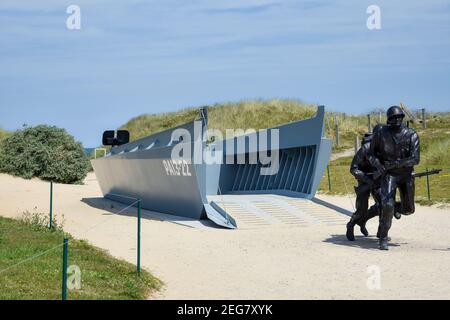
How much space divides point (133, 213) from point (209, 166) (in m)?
4.59

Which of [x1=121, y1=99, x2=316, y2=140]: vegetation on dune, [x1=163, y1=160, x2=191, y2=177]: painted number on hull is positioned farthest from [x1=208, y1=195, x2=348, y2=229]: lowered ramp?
[x1=121, y1=99, x2=316, y2=140]: vegetation on dune

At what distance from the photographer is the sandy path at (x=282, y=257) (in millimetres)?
10109

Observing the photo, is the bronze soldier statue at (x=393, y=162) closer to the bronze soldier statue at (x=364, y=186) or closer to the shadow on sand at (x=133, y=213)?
the bronze soldier statue at (x=364, y=186)

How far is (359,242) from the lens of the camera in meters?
15.4

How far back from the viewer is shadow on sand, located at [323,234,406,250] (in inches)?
584

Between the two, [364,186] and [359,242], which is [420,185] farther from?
[364,186]

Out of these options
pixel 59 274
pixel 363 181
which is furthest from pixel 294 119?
pixel 59 274

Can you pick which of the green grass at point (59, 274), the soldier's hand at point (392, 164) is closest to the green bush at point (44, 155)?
the green grass at point (59, 274)

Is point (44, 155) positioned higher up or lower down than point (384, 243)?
higher up

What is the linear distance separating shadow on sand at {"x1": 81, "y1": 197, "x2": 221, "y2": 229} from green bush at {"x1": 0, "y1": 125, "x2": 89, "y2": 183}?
9.90m

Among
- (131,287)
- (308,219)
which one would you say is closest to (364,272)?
(131,287)

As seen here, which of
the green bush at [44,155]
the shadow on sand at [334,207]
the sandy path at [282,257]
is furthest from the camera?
the green bush at [44,155]

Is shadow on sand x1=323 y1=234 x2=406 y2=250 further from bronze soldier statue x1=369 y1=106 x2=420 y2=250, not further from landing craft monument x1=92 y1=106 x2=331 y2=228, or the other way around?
landing craft monument x1=92 y1=106 x2=331 y2=228
